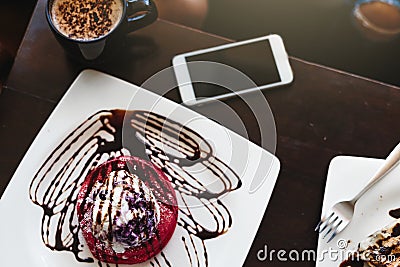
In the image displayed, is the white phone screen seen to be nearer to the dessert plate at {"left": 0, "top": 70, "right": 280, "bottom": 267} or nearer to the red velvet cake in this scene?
the dessert plate at {"left": 0, "top": 70, "right": 280, "bottom": 267}

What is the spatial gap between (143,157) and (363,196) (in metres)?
0.40

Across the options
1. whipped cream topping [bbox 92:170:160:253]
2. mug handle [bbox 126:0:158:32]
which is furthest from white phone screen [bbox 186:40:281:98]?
whipped cream topping [bbox 92:170:160:253]

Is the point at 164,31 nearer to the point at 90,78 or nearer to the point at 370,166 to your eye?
the point at 90,78

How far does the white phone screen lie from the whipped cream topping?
0.74 feet

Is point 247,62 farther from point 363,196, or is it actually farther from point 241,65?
point 363,196

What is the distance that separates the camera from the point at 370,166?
1.09 meters

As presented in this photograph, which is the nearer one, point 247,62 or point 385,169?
point 385,169

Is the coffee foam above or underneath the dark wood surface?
above

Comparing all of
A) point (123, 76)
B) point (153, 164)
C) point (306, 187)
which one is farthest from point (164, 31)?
point (306, 187)

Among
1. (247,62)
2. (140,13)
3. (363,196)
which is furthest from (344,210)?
(140,13)

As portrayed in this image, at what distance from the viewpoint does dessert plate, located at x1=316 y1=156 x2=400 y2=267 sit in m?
1.08

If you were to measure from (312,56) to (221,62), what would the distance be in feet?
1.19

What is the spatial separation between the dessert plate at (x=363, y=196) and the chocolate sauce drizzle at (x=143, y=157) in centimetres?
17

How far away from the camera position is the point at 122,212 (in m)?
1.03
